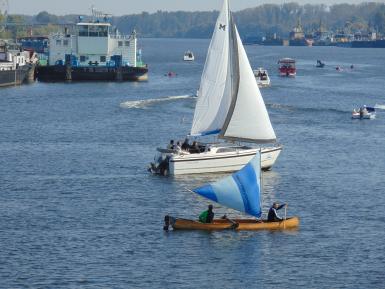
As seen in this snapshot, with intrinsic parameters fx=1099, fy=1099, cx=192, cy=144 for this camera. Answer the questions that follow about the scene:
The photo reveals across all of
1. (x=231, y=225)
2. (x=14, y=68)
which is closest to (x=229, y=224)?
(x=231, y=225)

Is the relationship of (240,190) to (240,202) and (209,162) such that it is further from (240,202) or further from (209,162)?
(209,162)

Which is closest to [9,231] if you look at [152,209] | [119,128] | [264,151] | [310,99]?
[152,209]

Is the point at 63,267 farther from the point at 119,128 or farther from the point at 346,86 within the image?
the point at 346,86

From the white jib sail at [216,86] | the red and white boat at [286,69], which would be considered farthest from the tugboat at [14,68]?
the white jib sail at [216,86]

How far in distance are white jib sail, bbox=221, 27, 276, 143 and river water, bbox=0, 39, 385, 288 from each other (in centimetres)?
281

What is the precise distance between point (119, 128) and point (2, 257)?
167 feet

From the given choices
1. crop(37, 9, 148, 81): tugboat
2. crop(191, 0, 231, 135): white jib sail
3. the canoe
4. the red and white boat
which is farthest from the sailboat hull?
the red and white boat

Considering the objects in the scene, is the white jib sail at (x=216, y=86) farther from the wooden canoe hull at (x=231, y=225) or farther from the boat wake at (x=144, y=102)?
the boat wake at (x=144, y=102)

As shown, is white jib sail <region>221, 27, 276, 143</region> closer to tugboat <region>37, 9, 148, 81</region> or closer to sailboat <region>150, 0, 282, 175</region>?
sailboat <region>150, 0, 282, 175</region>

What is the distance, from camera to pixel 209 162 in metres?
70.0

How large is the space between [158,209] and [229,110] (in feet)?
48.3

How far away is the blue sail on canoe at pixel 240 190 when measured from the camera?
5641 centimetres

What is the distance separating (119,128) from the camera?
329 feet

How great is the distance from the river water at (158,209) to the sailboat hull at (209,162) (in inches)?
23.7
